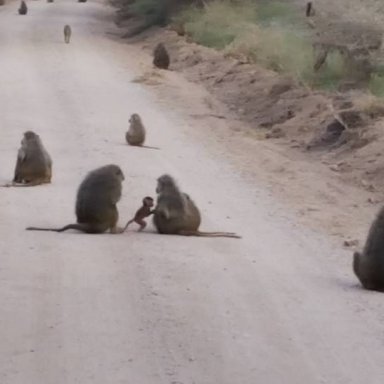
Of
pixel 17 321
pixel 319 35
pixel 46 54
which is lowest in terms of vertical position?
pixel 46 54

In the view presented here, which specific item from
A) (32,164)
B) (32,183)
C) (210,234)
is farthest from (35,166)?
(210,234)

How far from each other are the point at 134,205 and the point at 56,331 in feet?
16.8

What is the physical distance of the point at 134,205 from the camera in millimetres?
13727

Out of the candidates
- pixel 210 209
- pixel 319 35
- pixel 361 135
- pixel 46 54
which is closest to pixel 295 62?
pixel 319 35

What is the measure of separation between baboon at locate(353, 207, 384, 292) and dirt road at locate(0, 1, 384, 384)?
0.67 ft

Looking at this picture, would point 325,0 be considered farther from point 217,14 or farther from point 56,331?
point 56,331

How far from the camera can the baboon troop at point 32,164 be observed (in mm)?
14375

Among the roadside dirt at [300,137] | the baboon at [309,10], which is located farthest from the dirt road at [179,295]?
the baboon at [309,10]

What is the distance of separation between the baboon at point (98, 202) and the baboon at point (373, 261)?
2.65 meters

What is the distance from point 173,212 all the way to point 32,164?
3.18 meters

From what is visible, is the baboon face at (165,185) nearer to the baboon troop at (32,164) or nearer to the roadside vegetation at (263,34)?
the baboon troop at (32,164)

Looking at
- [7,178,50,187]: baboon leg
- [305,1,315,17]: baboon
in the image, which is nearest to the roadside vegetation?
[305,1,315,17]: baboon

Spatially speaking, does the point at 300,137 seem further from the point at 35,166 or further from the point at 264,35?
the point at 264,35

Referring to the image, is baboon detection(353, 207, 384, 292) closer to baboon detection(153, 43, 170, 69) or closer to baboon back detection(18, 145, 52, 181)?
baboon back detection(18, 145, 52, 181)
